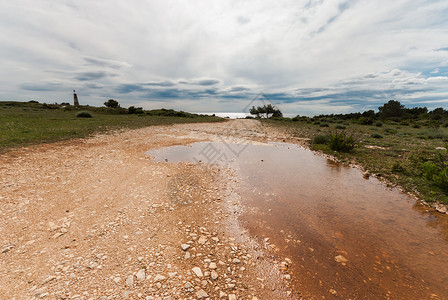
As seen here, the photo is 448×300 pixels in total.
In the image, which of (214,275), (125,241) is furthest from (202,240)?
(125,241)

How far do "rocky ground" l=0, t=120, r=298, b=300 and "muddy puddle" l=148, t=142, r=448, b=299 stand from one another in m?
0.61

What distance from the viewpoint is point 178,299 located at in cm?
322

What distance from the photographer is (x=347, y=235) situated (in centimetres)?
510

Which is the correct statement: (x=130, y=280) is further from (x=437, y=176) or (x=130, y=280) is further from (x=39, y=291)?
(x=437, y=176)

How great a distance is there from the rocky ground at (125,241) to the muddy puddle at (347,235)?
0.61m

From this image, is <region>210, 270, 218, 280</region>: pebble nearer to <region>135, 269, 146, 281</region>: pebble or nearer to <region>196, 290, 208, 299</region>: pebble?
<region>196, 290, 208, 299</region>: pebble

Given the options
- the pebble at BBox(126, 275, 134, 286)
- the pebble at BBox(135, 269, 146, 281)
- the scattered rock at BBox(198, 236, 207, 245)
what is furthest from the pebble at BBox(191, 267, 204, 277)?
the pebble at BBox(126, 275, 134, 286)

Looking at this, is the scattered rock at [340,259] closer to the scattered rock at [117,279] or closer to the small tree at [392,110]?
the scattered rock at [117,279]

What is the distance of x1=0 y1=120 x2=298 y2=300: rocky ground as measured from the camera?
341 cm

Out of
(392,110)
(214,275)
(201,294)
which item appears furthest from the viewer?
(392,110)

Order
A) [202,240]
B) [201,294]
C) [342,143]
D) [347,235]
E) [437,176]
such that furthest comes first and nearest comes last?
[342,143] < [437,176] < [347,235] < [202,240] < [201,294]

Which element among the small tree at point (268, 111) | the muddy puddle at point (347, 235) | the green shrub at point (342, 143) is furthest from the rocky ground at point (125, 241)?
the small tree at point (268, 111)

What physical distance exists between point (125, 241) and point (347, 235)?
20.1 ft

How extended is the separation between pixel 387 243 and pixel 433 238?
141cm
